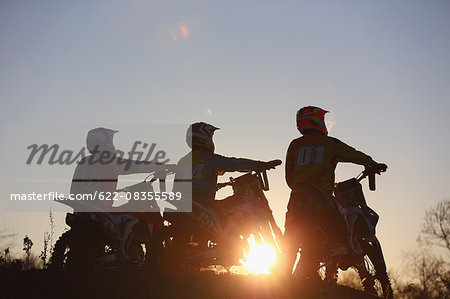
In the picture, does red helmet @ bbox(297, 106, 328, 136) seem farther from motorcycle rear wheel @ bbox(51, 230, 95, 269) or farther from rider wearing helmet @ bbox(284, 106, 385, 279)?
motorcycle rear wheel @ bbox(51, 230, 95, 269)

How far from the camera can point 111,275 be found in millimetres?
11008

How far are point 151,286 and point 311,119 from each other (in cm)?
418

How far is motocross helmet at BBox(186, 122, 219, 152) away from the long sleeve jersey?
1619mm

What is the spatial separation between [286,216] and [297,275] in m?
1.04

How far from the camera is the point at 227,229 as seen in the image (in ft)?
40.3

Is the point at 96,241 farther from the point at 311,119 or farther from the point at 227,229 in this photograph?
the point at 311,119

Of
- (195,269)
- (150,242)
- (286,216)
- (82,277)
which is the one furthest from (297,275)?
(82,277)

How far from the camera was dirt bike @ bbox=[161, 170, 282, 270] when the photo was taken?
470 inches

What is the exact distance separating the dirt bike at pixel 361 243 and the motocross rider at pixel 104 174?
333 cm

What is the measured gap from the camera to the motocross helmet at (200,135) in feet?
42.5

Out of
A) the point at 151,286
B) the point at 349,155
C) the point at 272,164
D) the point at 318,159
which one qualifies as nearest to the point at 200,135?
the point at 272,164

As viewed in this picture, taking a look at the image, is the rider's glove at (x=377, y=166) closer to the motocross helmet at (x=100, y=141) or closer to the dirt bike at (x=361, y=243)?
the dirt bike at (x=361, y=243)

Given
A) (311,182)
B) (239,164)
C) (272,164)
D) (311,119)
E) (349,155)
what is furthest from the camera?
(272,164)

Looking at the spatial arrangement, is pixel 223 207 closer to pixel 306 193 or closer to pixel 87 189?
pixel 306 193
